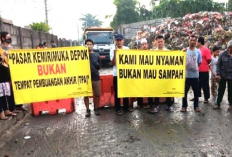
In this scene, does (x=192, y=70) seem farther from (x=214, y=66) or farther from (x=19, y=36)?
(x=19, y=36)

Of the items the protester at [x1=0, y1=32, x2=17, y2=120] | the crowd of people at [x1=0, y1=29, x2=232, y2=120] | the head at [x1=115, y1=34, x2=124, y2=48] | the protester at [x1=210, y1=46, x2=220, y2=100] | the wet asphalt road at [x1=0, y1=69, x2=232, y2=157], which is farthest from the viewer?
the protester at [x1=210, y1=46, x2=220, y2=100]

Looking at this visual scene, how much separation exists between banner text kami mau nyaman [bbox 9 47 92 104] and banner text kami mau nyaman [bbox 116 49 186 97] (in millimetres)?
810

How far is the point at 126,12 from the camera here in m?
43.9

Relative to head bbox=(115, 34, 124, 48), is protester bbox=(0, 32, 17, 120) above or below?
below

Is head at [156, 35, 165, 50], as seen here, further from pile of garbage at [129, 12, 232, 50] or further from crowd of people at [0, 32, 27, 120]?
pile of garbage at [129, 12, 232, 50]

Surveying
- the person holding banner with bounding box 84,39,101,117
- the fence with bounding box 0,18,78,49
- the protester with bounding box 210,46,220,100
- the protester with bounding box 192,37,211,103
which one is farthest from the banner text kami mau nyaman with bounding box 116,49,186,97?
the fence with bounding box 0,18,78,49

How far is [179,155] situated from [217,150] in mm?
621

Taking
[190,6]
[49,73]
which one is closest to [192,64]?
[49,73]

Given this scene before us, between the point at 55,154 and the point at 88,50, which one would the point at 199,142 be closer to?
the point at 55,154

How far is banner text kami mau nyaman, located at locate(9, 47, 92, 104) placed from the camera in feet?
16.8

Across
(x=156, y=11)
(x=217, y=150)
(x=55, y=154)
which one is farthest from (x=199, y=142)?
(x=156, y=11)

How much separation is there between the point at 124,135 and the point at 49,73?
2141mm

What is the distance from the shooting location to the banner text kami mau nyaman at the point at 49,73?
16.8 ft

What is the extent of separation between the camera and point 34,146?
4105 mm
